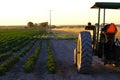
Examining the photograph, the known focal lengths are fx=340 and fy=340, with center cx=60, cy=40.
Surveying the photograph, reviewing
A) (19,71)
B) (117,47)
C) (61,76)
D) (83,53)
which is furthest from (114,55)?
(19,71)

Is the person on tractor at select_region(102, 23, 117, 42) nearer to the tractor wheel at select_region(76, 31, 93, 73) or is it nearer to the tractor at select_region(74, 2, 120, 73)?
the tractor at select_region(74, 2, 120, 73)

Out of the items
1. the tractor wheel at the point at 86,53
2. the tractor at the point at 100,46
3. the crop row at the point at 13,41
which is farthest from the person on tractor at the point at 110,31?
the crop row at the point at 13,41

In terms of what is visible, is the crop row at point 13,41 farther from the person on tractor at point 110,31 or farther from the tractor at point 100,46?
the person on tractor at point 110,31

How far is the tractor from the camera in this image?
11.2 metres

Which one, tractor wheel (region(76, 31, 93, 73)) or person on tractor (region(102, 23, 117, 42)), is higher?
person on tractor (region(102, 23, 117, 42))

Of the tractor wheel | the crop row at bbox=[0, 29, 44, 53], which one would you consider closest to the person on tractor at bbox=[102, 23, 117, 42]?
the tractor wheel

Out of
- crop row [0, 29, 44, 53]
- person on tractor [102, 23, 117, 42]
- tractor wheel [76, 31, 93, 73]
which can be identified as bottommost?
crop row [0, 29, 44, 53]

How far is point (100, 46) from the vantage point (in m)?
12.1

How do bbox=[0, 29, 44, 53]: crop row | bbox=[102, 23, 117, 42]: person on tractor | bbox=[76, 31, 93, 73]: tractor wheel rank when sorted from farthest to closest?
bbox=[0, 29, 44, 53]: crop row, bbox=[102, 23, 117, 42]: person on tractor, bbox=[76, 31, 93, 73]: tractor wheel

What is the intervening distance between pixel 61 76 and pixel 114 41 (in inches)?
87.8

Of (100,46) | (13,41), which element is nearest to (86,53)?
(100,46)

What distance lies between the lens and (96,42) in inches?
488

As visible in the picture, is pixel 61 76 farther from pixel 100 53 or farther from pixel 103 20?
pixel 103 20

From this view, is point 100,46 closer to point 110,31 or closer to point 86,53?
point 110,31
